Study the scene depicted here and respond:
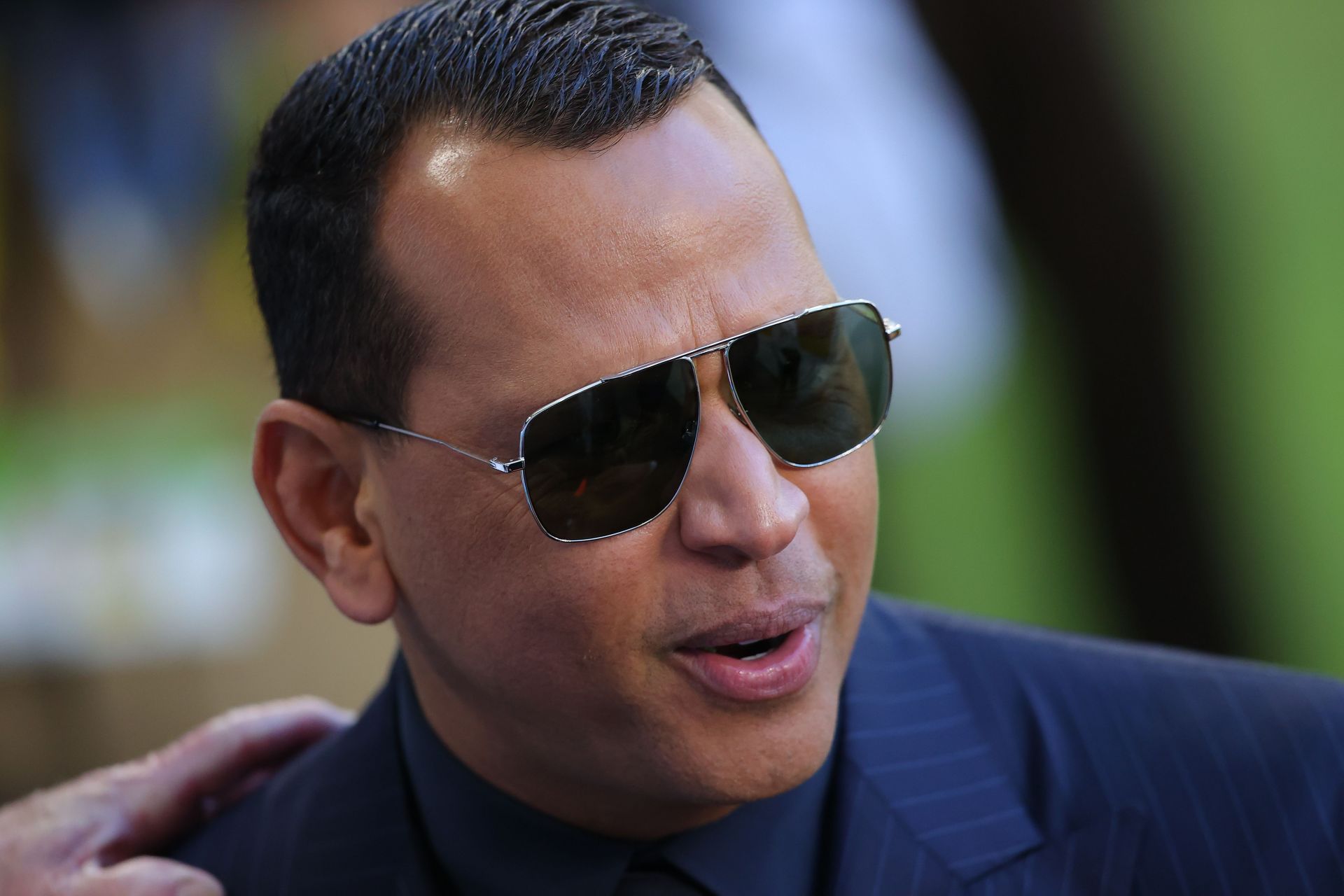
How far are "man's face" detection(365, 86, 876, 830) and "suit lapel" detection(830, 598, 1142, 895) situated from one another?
0.67 ft

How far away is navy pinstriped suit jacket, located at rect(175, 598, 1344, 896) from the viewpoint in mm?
1646

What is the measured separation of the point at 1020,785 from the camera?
1767 mm

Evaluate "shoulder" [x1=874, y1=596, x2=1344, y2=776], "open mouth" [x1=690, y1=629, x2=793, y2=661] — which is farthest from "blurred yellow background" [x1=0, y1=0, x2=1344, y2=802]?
"open mouth" [x1=690, y1=629, x2=793, y2=661]

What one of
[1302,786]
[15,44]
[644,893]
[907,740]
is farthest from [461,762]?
[15,44]

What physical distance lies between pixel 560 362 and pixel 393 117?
1.44ft

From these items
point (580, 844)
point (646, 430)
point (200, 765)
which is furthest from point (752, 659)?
point (200, 765)

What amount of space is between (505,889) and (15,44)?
16.8 ft

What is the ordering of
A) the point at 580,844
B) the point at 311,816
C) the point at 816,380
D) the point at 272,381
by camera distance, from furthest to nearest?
the point at 272,381 < the point at 311,816 < the point at 580,844 < the point at 816,380

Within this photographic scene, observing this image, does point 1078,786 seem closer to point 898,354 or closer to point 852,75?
point 898,354

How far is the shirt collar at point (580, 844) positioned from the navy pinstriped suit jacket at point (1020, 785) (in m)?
0.04

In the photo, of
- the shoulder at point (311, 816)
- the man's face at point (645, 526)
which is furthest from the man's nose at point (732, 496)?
the shoulder at point (311, 816)

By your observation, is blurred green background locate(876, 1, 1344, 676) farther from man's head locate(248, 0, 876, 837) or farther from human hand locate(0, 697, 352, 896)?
human hand locate(0, 697, 352, 896)

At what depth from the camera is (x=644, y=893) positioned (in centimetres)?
167

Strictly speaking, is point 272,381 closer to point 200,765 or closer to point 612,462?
point 200,765
